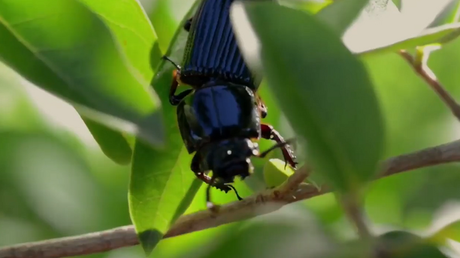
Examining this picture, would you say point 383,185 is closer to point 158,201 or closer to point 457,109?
point 457,109

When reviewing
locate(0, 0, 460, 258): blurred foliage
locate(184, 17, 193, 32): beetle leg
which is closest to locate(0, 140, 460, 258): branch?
locate(0, 0, 460, 258): blurred foliage

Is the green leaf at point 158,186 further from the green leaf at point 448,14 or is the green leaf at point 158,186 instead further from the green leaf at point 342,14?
the green leaf at point 448,14

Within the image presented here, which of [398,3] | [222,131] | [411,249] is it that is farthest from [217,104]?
[411,249]

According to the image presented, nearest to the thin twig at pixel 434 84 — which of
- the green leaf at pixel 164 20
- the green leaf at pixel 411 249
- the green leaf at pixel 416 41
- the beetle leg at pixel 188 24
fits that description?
the green leaf at pixel 416 41

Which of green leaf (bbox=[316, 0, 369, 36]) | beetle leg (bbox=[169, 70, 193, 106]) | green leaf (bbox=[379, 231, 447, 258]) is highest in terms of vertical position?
green leaf (bbox=[316, 0, 369, 36])

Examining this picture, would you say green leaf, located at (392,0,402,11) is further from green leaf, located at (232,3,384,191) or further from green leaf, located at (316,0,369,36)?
green leaf, located at (232,3,384,191)
